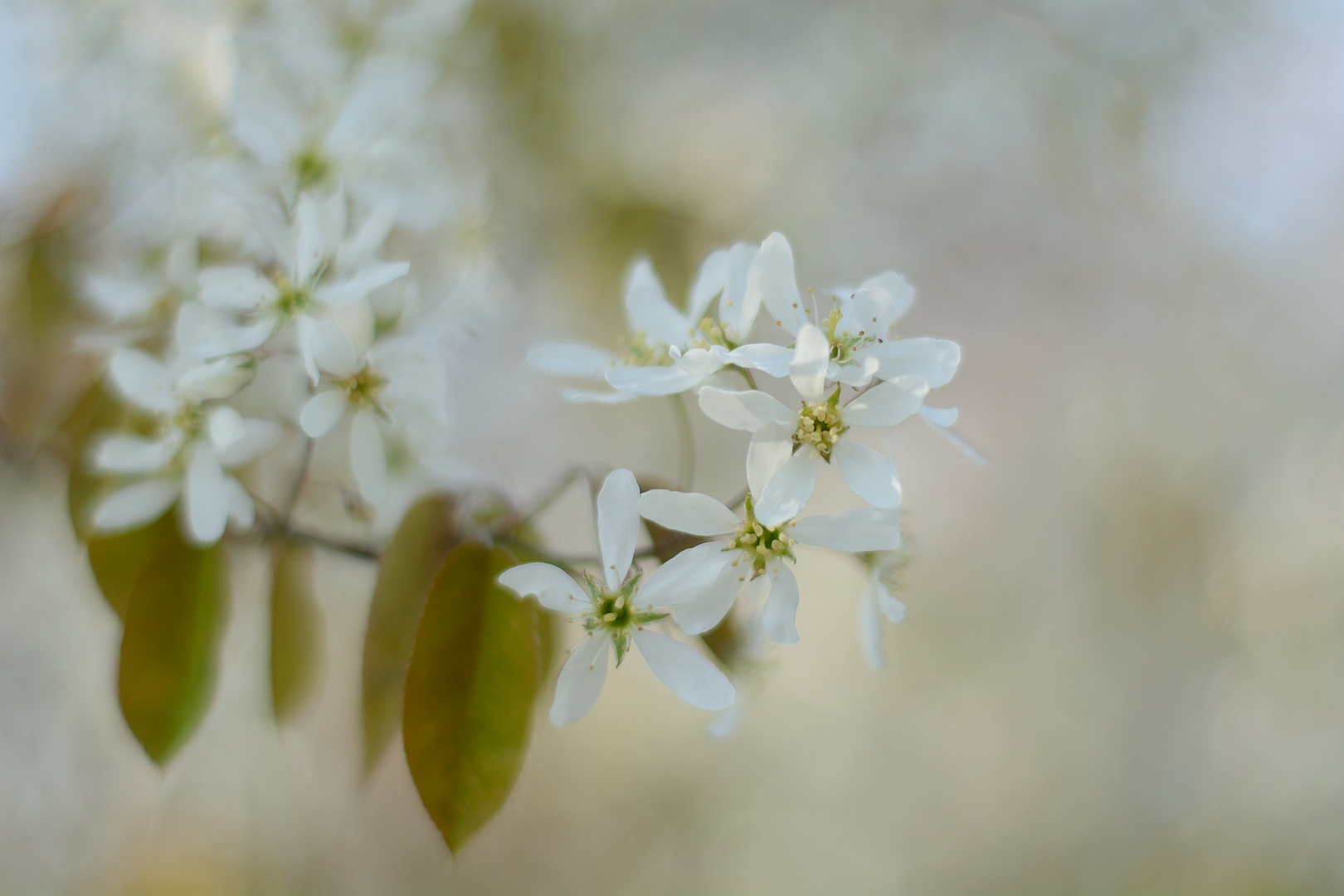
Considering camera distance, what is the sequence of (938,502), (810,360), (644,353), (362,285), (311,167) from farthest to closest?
1. (938,502)
2. (311,167)
3. (644,353)
4. (362,285)
5. (810,360)

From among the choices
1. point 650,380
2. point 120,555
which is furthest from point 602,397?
point 120,555

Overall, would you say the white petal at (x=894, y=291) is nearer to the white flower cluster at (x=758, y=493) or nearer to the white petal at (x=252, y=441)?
the white flower cluster at (x=758, y=493)

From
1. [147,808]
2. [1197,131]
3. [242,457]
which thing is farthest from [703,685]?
[147,808]

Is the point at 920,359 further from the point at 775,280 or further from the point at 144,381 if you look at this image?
the point at 144,381

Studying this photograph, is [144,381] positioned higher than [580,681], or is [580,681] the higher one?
[144,381]

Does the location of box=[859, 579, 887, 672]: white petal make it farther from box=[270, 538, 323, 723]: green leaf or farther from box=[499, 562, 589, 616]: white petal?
box=[270, 538, 323, 723]: green leaf

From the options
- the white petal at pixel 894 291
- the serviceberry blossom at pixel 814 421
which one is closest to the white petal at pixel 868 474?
the serviceberry blossom at pixel 814 421

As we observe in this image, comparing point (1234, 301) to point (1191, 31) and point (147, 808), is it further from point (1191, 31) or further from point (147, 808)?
point (147, 808)
